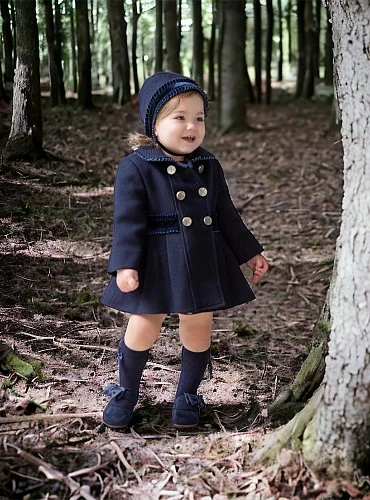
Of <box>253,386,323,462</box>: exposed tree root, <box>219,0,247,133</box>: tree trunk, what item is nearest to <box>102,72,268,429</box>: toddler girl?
<box>253,386,323,462</box>: exposed tree root

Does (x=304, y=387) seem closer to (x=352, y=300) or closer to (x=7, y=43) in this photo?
(x=352, y=300)

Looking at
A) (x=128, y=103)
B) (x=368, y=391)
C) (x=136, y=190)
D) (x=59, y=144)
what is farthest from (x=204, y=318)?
(x=128, y=103)

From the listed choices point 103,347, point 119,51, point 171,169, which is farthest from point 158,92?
point 119,51

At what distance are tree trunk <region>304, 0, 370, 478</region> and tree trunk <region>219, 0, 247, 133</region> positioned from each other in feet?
26.8

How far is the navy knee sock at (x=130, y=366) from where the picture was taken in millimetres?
2467

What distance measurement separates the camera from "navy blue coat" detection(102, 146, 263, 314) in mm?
2340

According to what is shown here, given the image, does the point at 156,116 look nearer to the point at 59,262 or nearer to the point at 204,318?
the point at 204,318

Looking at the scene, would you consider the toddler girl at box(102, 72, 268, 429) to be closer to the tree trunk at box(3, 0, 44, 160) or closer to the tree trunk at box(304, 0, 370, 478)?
the tree trunk at box(304, 0, 370, 478)

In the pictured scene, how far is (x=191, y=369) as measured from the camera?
101 inches

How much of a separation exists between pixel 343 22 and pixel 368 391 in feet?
3.62

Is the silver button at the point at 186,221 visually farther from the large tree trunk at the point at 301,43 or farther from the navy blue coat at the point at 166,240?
the large tree trunk at the point at 301,43

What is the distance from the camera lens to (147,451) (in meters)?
2.31

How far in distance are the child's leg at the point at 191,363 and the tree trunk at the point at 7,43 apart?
170 cm

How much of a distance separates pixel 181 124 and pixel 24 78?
4.61ft
